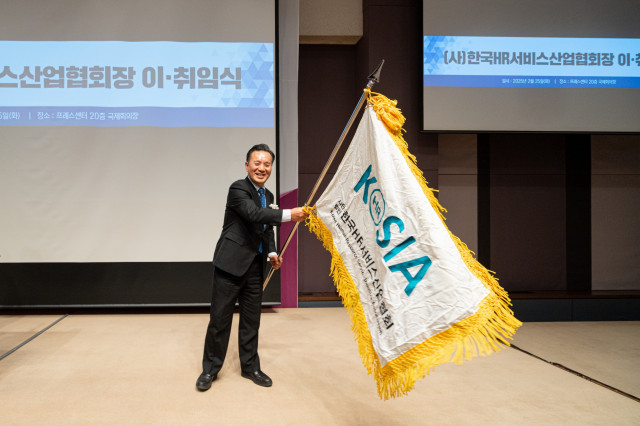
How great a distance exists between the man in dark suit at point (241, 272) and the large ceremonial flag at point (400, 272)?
1.86 ft

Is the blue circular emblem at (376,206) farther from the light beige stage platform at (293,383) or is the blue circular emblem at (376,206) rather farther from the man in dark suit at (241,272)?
the light beige stage platform at (293,383)

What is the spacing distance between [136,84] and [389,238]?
10.9ft

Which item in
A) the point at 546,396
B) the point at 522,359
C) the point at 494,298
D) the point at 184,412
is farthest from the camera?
the point at 522,359

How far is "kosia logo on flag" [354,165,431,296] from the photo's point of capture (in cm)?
142

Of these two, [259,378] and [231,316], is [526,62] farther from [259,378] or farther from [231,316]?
[259,378]

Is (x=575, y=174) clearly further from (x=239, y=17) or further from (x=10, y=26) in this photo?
(x=10, y=26)

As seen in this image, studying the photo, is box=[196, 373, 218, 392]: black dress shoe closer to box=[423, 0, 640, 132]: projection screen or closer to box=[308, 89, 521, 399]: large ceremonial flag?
box=[308, 89, 521, 399]: large ceremonial flag

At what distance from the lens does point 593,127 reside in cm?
399

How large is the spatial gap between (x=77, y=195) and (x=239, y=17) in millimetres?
2336

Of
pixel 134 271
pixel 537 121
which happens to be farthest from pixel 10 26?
pixel 537 121

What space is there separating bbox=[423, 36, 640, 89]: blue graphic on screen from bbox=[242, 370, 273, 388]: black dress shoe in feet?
10.2

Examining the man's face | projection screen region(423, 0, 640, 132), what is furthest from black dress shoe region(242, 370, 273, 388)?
projection screen region(423, 0, 640, 132)

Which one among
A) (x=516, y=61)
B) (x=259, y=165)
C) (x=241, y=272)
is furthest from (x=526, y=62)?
(x=241, y=272)

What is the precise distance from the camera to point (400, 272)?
147 cm
